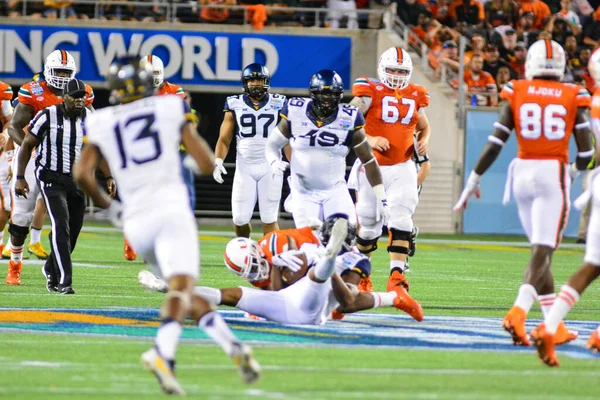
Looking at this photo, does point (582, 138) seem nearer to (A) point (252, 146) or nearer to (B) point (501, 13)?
(A) point (252, 146)

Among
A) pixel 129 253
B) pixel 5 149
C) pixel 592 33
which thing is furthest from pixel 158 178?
pixel 592 33

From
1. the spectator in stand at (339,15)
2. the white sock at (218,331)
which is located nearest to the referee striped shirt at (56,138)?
the white sock at (218,331)

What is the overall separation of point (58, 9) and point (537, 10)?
8.52 m

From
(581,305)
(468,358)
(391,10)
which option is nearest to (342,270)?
(468,358)

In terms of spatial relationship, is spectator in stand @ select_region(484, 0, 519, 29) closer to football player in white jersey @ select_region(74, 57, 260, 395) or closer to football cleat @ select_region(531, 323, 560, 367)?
football cleat @ select_region(531, 323, 560, 367)

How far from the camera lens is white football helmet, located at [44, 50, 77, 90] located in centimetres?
1083

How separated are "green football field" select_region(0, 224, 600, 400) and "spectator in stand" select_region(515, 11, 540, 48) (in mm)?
11338

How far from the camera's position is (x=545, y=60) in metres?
7.33

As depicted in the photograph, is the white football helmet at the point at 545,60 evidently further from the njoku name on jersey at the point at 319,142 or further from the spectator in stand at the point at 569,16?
the spectator in stand at the point at 569,16

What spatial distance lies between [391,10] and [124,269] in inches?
395

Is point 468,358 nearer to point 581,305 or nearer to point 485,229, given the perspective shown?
point 581,305

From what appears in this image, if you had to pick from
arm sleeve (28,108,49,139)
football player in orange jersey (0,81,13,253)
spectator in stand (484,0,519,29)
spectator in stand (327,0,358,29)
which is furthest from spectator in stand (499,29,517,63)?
arm sleeve (28,108,49,139)

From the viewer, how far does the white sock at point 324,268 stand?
23.9 feet

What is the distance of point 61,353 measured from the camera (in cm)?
667
